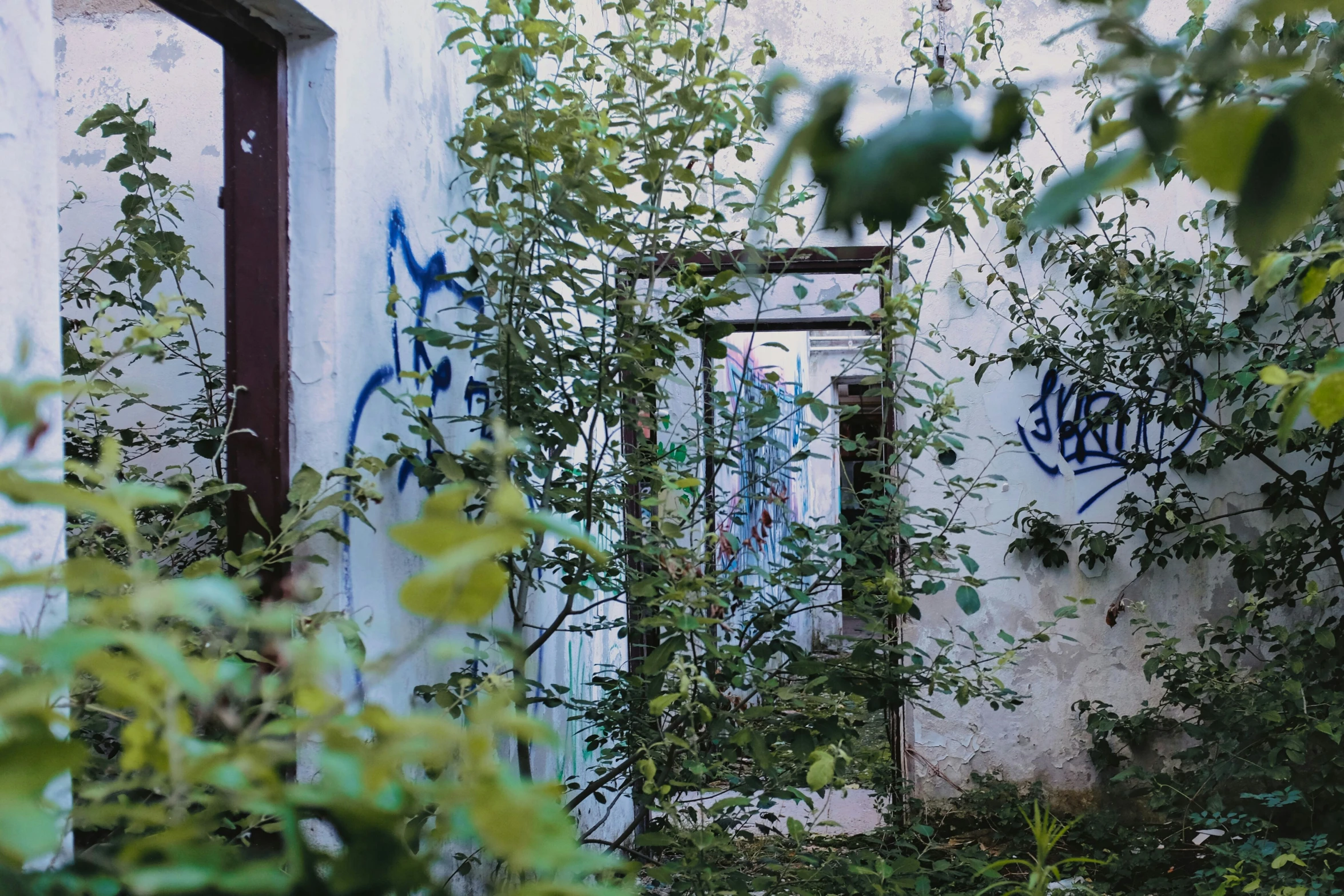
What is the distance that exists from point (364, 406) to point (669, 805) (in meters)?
1.09

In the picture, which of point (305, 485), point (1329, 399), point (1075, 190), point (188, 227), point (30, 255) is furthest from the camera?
point (188, 227)

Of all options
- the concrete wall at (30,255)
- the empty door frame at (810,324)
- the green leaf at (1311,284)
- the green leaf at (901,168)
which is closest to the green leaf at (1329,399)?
the green leaf at (1311,284)

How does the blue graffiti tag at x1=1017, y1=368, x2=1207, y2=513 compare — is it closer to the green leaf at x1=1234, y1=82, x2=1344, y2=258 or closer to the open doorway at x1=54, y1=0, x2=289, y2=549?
the open doorway at x1=54, y1=0, x2=289, y2=549

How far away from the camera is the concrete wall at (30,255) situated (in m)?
1.07

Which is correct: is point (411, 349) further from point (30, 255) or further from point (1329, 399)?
point (1329, 399)

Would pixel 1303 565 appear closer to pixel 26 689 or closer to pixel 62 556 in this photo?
pixel 62 556

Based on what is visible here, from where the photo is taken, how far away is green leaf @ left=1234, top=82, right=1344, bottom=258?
0.43m

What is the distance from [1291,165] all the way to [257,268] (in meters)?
1.75

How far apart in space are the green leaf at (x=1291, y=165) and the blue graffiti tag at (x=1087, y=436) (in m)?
4.04

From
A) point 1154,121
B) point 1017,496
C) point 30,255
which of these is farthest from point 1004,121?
point 1017,496

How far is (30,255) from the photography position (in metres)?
1.11

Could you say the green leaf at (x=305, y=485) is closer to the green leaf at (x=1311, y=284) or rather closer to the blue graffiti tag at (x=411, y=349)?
the blue graffiti tag at (x=411, y=349)

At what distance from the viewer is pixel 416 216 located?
7.46ft

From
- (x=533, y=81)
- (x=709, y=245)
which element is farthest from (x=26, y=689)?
(x=709, y=245)
